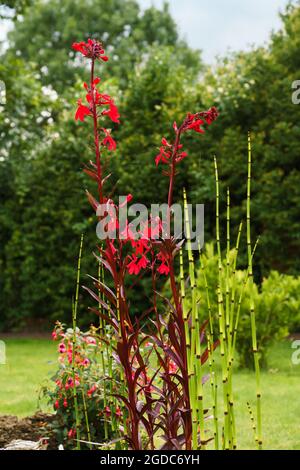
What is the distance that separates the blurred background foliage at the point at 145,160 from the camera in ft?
26.9

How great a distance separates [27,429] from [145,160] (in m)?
5.56

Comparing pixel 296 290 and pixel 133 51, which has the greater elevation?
pixel 133 51

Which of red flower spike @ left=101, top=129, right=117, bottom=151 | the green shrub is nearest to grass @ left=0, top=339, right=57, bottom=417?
the green shrub

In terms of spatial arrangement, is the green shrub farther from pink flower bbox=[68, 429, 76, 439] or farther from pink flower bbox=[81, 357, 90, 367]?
pink flower bbox=[68, 429, 76, 439]

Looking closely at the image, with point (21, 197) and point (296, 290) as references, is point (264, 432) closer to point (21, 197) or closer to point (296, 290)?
point (296, 290)

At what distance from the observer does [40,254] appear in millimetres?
9523

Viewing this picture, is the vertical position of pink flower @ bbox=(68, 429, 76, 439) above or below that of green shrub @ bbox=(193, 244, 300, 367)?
below

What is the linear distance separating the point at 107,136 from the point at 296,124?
6.37m

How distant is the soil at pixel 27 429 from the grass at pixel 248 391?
0.80 ft

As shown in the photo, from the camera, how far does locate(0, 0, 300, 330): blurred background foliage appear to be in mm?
8195

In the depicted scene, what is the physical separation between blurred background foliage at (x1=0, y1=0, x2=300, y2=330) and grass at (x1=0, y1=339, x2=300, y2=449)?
144cm

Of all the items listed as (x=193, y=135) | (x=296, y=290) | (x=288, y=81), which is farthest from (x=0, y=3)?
(x=296, y=290)

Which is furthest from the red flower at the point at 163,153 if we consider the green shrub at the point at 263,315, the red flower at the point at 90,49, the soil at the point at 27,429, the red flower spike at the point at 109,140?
the green shrub at the point at 263,315

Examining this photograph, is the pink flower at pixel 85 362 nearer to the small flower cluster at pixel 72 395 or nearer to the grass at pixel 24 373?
the small flower cluster at pixel 72 395
